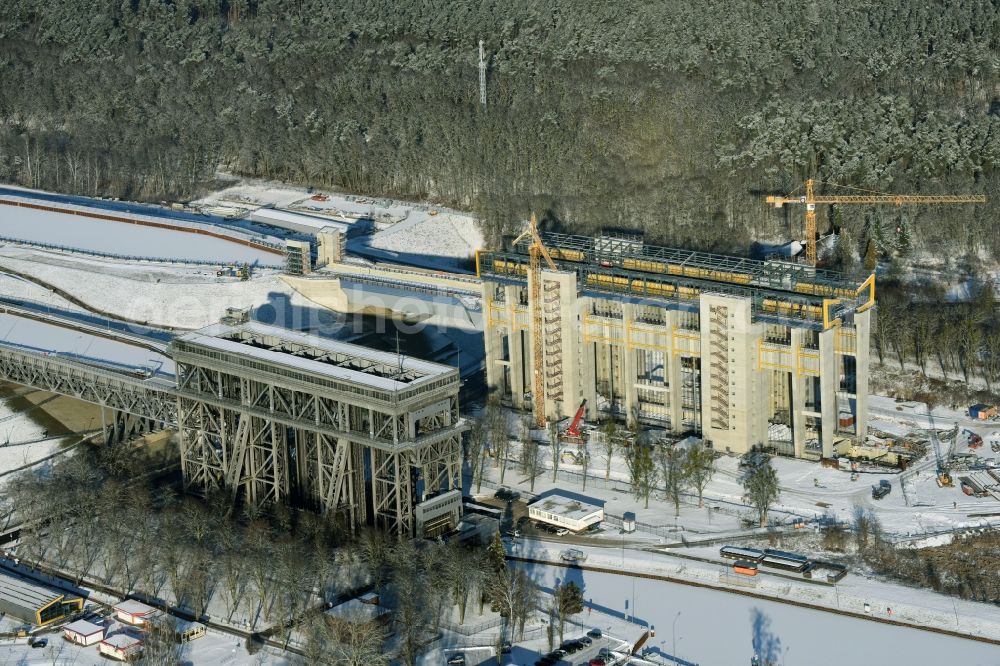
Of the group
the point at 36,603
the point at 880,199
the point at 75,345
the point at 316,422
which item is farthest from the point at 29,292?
the point at 880,199

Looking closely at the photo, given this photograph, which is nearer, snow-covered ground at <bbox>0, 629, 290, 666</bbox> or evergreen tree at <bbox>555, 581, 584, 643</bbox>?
snow-covered ground at <bbox>0, 629, 290, 666</bbox>

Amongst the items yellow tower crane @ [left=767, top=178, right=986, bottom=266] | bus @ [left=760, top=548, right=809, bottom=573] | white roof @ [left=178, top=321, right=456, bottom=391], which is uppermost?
yellow tower crane @ [left=767, top=178, right=986, bottom=266]

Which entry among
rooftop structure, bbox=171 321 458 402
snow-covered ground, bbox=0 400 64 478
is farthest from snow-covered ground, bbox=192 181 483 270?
rooftop structure, bbox=171 321 458 402

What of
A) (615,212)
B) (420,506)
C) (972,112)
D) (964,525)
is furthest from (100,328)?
(972,112)

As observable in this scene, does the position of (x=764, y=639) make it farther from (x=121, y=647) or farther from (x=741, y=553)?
(x=121, y=647)

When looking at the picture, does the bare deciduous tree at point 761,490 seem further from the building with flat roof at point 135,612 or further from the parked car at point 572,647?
the building with flat roof at point 135,612

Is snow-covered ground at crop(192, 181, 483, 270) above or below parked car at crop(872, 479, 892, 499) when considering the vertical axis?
above

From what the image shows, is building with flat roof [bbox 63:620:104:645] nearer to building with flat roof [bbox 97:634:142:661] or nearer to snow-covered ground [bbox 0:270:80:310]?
building with flat roof [bbox 97:634:142:661]
